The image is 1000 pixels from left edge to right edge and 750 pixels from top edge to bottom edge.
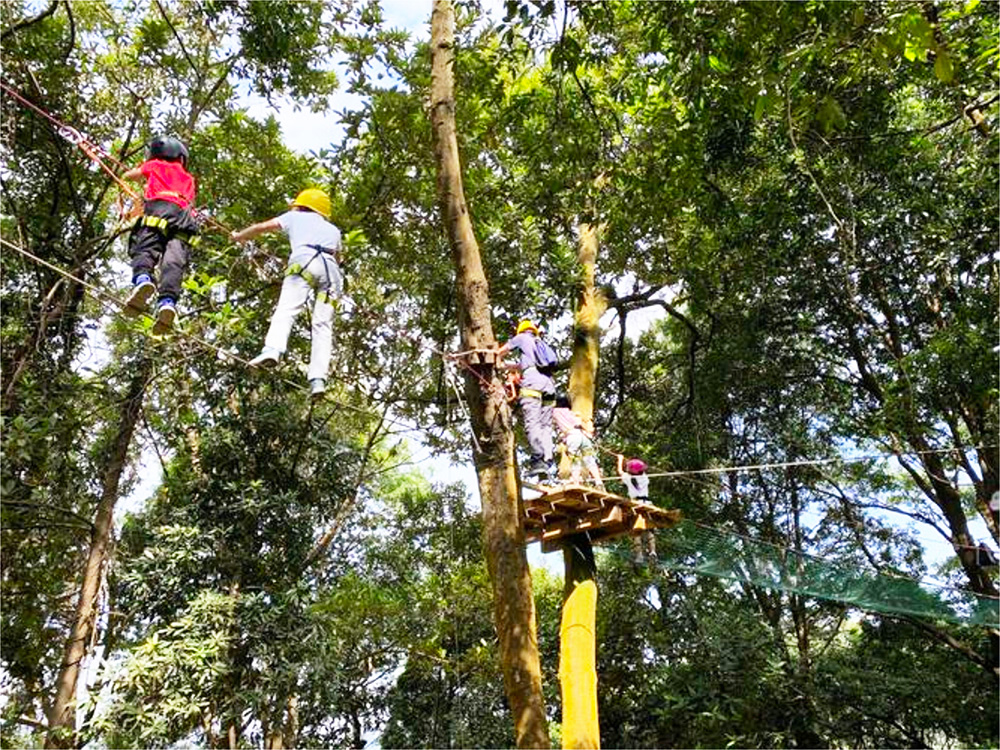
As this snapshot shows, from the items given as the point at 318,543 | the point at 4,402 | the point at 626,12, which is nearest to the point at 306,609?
the point at 318,543

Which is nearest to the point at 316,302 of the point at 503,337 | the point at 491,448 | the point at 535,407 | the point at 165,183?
the point at 165,183

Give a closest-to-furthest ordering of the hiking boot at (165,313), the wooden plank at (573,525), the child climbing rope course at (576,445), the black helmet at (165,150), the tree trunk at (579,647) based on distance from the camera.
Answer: the hiking boot at (165,313) < the black helmet at (165,150) < the tree trunk at (579,647) < the wooden plank at (573,525) < the child climbing rope course at (576,445)

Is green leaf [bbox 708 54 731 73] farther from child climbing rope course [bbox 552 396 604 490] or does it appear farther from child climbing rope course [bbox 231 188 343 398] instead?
child climbing rope course [bbox 552 396 604 490]

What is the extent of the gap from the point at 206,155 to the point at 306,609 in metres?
3.30

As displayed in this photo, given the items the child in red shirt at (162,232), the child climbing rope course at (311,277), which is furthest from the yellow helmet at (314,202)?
the child in red shirt at (162,232)

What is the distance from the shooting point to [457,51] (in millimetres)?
3811

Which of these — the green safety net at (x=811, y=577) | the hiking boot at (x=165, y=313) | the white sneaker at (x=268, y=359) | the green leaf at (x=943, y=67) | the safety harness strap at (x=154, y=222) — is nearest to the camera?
the green leaf at (x=943, y=67)

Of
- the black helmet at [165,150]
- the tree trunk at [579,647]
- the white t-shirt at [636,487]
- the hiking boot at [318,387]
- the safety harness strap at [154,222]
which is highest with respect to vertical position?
the black helmet at [165,150]

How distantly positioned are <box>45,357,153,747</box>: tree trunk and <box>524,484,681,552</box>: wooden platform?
272cm

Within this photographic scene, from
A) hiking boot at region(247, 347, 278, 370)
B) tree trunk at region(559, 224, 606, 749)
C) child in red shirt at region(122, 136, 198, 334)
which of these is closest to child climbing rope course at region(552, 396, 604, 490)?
tree trunk at region(559, 224, 606, 749)

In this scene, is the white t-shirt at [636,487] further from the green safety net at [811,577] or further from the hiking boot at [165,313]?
the hiking boot at [165,313]

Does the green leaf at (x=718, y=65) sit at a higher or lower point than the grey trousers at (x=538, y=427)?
higher

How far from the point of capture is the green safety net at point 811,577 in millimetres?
→ 5227

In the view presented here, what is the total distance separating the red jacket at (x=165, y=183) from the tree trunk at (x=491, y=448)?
1203 mm
